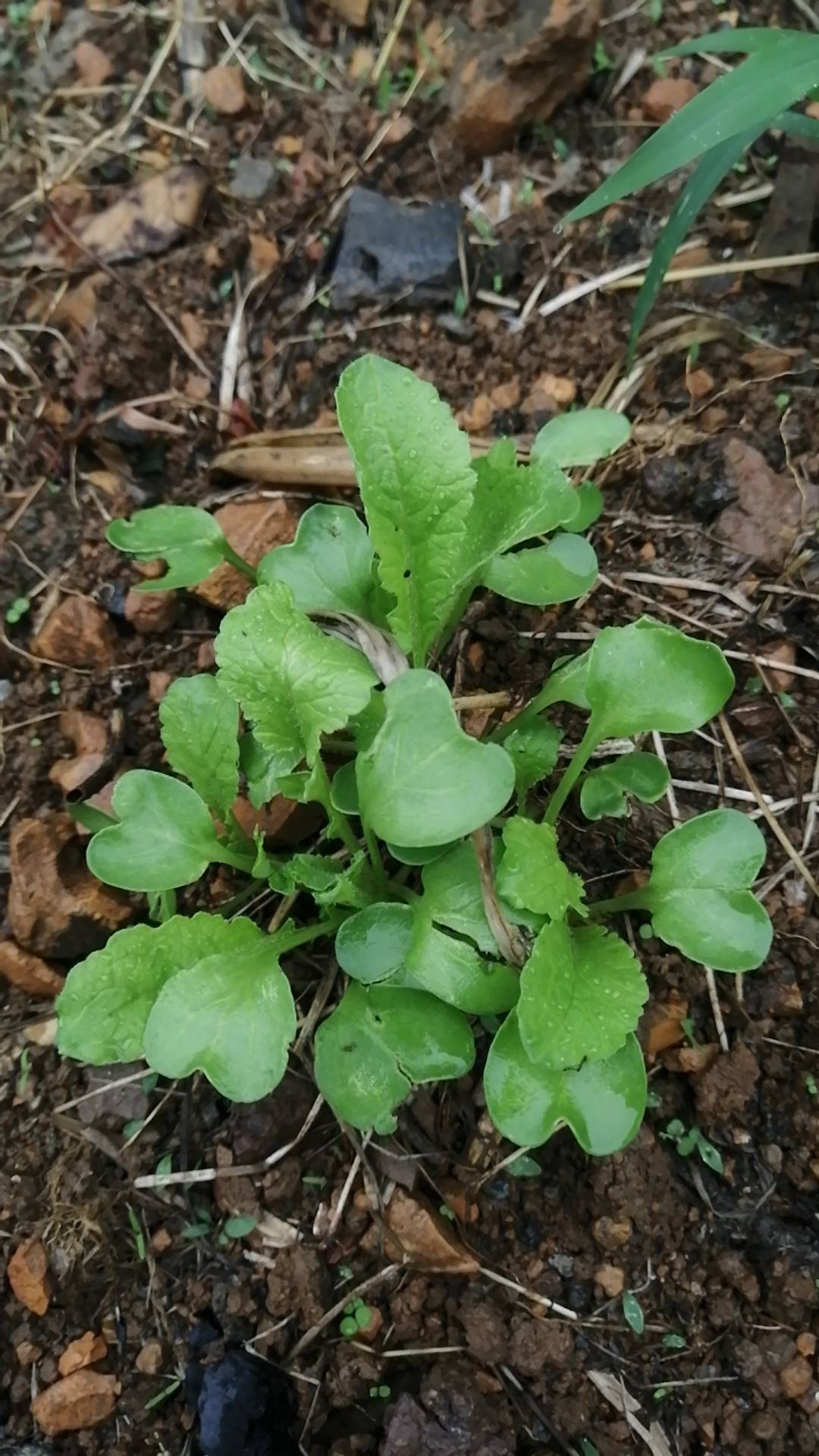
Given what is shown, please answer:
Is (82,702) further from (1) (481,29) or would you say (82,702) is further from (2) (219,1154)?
(1) (481,29)

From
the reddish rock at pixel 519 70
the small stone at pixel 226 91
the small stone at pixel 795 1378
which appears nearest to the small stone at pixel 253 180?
the small stone at pixel 226 91

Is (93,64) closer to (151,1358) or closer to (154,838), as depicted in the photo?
(154,838)

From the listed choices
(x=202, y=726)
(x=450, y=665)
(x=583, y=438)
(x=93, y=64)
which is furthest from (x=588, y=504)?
(x=93, y=64)

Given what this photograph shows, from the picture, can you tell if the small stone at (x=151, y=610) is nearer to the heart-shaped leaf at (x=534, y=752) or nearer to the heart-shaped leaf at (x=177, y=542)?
the heart-shaped leaf at (x=177, y=542)

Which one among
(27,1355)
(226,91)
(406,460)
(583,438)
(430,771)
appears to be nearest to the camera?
(430,771)

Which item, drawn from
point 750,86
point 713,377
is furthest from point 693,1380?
point 750,86
